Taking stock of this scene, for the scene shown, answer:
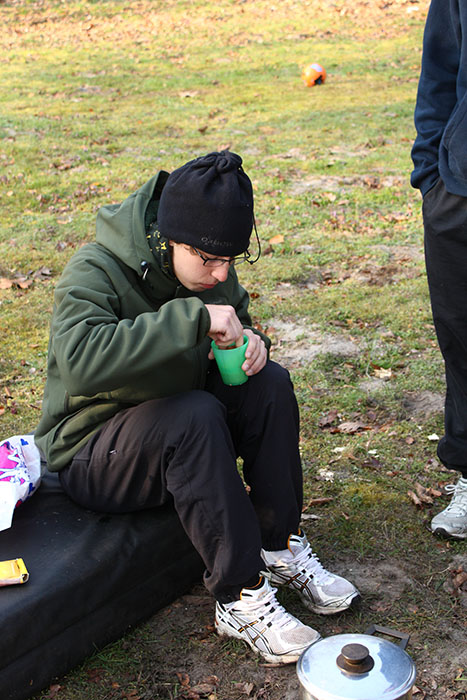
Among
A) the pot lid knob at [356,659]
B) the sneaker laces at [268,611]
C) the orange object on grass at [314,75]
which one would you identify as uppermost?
the pot lid knob at [356,659]

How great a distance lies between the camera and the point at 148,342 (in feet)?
7.80

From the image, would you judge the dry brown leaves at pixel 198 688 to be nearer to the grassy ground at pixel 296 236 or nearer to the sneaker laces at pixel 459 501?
the grassy ground at pixel 296 236

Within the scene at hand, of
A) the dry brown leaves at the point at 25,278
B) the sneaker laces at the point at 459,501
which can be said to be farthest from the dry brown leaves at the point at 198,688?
the dry brown leaves at the point at 25,278

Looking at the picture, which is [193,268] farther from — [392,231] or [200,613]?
[392,231]

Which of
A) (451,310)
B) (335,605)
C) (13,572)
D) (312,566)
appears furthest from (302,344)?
(13,572)

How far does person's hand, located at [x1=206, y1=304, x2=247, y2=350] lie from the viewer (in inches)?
101

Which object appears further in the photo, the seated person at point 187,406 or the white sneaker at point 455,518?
the white sneaker at point 455,518

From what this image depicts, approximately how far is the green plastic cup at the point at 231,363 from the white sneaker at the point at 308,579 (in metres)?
0.67

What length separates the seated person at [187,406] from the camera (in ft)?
8.05

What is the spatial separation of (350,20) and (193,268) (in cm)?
1705

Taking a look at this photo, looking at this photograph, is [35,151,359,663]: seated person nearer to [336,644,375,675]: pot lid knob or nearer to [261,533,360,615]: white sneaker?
[261,533,360,615]: white sneaker

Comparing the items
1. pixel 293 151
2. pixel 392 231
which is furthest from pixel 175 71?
pixel 392 231

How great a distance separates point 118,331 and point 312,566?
4.06 feet

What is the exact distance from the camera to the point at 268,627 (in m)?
2.65
